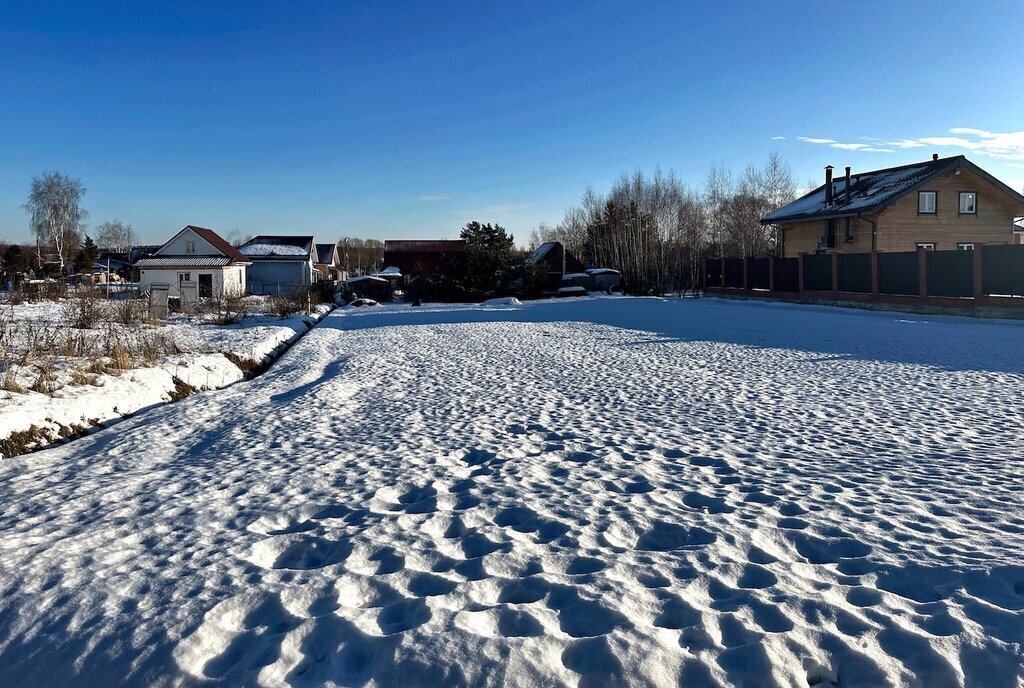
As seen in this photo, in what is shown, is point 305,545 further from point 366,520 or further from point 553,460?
point 553,460

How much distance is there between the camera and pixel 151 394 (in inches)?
403

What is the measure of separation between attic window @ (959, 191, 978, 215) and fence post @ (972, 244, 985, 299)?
14426 mm

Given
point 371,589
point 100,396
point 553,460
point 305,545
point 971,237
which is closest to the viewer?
point 371,589

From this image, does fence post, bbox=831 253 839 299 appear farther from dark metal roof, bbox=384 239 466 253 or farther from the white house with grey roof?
dark metal roof, bbox=384 239 466 253

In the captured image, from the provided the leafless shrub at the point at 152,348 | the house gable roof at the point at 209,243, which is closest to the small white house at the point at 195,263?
the house gable roof at the point at 209,243

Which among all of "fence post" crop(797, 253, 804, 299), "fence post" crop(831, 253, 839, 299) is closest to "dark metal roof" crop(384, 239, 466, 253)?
"fence post" crop(797, 253, 804, 299)

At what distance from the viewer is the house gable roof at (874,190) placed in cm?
3070

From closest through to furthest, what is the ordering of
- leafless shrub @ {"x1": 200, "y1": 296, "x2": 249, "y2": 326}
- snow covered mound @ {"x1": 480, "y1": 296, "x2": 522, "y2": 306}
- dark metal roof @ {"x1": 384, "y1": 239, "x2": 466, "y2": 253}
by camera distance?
leafless shrub @ {"x1": 200, "y1": 296, "x2": 249, "y2": 326} < snow covered mound @ {"x1": 480, "y1": 296, "x2": 522, "y2": 306} < dark metal roof @ {"x1": 384, "y1": 239, "x2": 466, "y2": 253}

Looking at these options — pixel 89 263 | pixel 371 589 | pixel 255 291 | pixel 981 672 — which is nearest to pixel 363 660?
pixel 371 589

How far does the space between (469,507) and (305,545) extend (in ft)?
3.77

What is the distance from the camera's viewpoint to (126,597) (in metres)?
3.67

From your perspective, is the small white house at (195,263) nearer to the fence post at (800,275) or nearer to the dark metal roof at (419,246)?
the dark metal roof at (419,246)

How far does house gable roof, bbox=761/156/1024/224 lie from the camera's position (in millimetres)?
30703

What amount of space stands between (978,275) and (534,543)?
21180 millimetres
